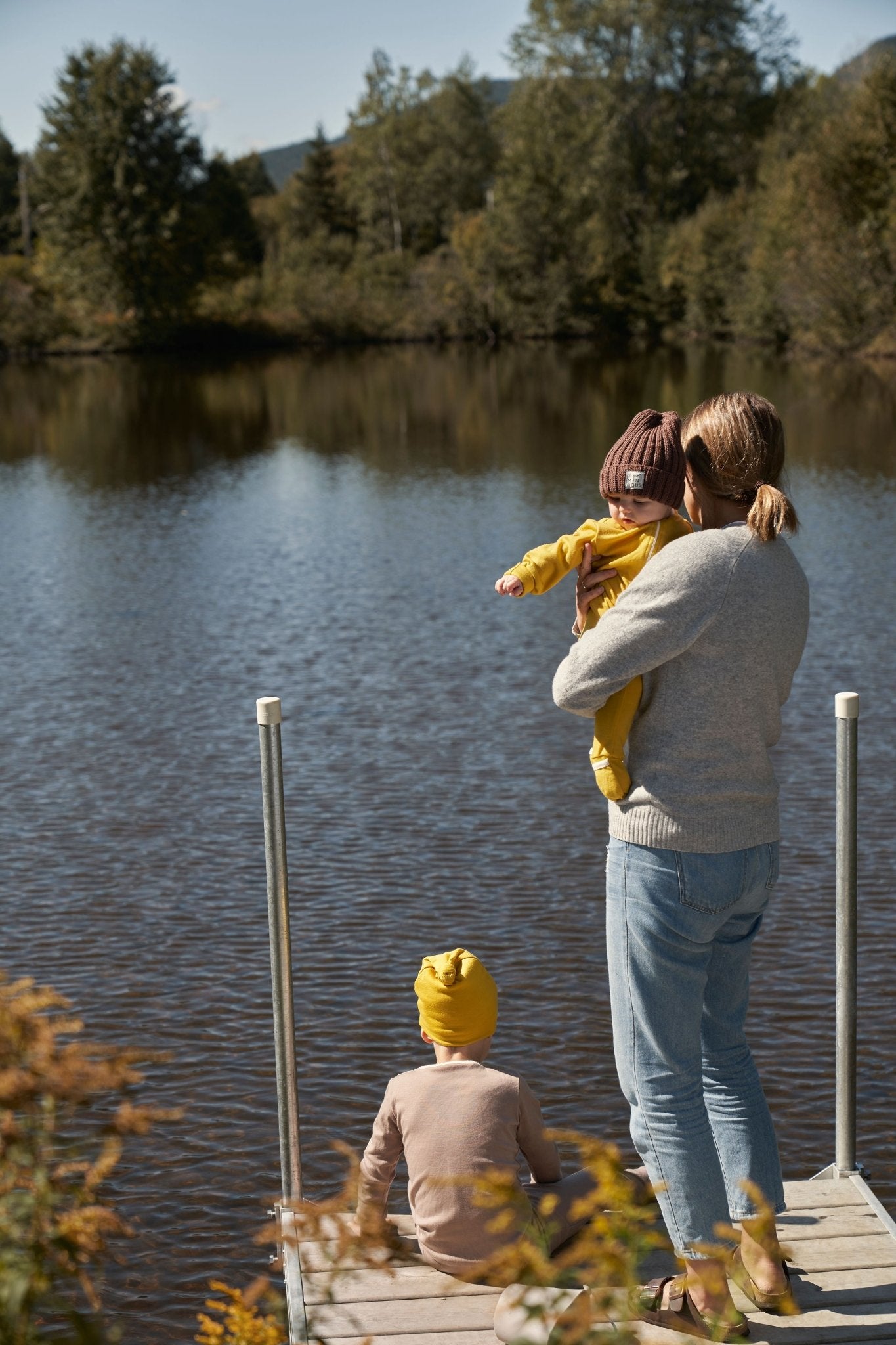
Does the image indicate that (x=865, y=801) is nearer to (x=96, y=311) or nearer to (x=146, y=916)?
(x=146, y=916)

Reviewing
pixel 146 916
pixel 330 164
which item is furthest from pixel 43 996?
pixel 330 164

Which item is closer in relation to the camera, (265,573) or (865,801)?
(865,801)

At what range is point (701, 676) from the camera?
3.17 m

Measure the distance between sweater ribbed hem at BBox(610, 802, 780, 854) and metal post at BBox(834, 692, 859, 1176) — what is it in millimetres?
786

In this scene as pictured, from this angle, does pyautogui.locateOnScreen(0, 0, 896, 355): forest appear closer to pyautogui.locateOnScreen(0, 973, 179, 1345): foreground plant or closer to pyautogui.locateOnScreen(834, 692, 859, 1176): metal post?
pyautogui.locateOnScreen(834, 692, 859, 1176): metal post

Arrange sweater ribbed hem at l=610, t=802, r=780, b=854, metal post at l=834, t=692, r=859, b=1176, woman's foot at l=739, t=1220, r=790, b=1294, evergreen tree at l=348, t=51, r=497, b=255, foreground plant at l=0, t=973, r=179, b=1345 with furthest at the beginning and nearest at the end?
evergreen tree at l=348, t=51, r=497, b=255 < metal post at l=834, t=692, r=859, b=1176 < woman's foot at l=739, t=1220, r=790, b=1294 < sweater ribbed hem at l=610, t=802, r=780, b=854 < foreground plant at l=0, t=973, r=179, b=1345

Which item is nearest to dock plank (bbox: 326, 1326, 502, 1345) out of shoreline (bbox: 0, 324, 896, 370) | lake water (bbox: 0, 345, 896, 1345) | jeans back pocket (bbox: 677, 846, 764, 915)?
jeans back pocket (bbox: 677, 846, 764, 915)

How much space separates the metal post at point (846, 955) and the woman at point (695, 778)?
694 millimetres

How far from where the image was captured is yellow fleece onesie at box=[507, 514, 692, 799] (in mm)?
3199

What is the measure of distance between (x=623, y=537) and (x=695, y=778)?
528 mm

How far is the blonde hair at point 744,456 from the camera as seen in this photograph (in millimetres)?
3125

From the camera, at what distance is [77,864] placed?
8.18m

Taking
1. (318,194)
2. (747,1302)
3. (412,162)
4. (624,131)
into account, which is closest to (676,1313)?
(747,1302)

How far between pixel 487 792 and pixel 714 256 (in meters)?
56.1
